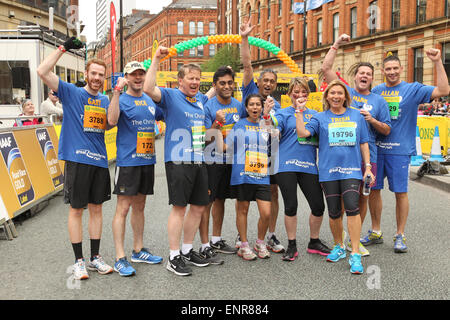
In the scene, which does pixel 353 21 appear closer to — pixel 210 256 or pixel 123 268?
pixel 210 256

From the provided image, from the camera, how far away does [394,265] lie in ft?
15.5

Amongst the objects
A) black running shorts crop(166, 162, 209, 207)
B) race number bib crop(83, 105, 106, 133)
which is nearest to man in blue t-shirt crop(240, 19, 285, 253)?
black running shorts crop(166, 162, 209, 207)

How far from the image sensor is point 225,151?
16.8 feet

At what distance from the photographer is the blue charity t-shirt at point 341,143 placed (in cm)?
473

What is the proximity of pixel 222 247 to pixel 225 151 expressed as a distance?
1173 mm

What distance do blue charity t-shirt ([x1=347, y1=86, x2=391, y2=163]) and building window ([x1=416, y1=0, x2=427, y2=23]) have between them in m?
27.2

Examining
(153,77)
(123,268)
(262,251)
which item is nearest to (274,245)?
(262,251)

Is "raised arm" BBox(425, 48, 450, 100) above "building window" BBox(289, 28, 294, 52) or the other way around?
the other way around

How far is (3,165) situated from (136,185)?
297 cm

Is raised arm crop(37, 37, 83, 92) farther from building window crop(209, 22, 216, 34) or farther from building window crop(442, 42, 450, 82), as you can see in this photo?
building window crop(209, 22, 216, 34)

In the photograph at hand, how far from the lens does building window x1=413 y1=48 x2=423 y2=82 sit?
29406 millimetres

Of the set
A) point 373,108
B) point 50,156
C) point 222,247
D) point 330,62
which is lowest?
point 222,247

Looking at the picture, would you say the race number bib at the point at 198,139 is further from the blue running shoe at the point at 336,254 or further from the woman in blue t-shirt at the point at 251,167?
the blue running shoe at the point at 336,254

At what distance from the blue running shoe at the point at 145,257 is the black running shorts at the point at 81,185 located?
30.2 inches
